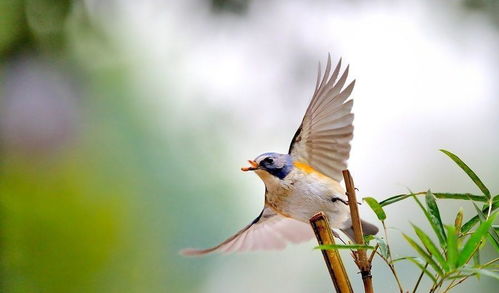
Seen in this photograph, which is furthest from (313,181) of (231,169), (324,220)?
(231,169)

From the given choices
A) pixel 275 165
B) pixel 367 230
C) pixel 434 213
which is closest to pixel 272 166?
pixel 275 165

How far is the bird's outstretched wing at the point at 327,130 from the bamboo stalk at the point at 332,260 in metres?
0.26

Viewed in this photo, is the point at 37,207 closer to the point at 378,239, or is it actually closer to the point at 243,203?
the point at 243,203

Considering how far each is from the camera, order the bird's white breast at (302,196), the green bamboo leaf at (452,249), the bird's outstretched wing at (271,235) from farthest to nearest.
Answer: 1. the bird's outstretched wing at (271,235)
2. the bird's white breast at (302,196)
3. the green bamboo leaf at (452,249)

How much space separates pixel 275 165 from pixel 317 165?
0.09m

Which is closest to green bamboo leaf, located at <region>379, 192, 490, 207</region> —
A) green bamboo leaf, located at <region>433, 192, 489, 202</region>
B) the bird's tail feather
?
green bamboo leaf, located at <region>433, 192, 489, 202</region>

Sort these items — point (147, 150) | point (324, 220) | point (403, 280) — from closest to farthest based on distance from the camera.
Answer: point (324, 220), point (403, 280), point (147, 150)

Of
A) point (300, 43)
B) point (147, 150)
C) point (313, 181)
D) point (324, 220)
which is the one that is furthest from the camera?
point (300, 43)

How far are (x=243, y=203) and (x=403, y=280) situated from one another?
0.48 meters

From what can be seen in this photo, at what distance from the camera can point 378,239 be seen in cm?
66

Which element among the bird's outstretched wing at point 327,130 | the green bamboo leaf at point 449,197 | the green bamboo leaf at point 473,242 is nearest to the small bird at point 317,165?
the bird's outstretched wing at point 327,130

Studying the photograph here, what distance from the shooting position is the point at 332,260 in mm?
606

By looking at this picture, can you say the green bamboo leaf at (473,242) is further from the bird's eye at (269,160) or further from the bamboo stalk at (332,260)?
the bird's eye at (269,160)

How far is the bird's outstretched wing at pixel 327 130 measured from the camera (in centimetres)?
86
